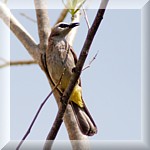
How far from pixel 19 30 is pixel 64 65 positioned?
0.28 m

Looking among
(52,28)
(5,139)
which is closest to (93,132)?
(5,139)

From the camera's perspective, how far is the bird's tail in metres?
1.36

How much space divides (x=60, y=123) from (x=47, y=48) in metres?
0.88

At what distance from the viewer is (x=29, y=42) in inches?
68.3

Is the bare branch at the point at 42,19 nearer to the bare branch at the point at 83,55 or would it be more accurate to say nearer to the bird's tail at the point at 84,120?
the bird's tail at the point at 84,120

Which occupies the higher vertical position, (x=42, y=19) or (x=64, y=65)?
(x=42, y=19)

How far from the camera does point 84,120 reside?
59.7 inches

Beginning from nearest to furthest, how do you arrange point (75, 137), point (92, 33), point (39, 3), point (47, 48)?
point (92, 33), point (75, 137), point (39, 3), point (47, 48)

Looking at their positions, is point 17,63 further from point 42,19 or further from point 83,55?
point 83,55

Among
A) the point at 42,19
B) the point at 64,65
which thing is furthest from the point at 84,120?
the point at 42,19

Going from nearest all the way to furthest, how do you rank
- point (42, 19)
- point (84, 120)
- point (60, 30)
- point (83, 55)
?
point (83, 55)
point (84, 120)
point (42, 19)
point (60, 30)

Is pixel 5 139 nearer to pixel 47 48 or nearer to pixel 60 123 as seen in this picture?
pixel 60 123

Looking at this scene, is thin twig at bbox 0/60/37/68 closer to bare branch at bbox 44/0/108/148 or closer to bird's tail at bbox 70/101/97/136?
bird's tail at bbox 70/101/97/136

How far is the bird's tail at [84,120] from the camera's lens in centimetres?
136
